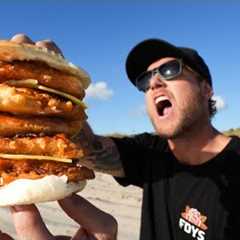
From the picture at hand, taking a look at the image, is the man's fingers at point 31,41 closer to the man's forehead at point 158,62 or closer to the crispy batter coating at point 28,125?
the crispy batter coating at point 28,125

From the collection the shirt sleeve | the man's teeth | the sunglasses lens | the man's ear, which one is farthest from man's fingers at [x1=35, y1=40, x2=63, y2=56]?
the man's ear

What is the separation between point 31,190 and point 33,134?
223 mm

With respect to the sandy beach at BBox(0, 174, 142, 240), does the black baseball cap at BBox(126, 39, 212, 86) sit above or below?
above

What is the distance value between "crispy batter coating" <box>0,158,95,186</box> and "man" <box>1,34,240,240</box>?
81.3 inches

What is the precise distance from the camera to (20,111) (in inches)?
87.2

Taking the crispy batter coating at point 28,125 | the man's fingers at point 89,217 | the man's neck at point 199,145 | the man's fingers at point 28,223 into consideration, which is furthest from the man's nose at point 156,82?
the man's fingers at point 28,223

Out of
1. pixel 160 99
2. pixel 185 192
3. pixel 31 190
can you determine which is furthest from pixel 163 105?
pixel 31 190

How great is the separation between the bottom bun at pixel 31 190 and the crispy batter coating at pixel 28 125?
0.19 meters

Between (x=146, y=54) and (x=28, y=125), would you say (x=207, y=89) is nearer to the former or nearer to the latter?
(x=146, y=54)

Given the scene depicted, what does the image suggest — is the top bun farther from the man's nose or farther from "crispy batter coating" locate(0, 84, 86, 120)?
the man's nose

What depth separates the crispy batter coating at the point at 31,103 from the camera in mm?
2180

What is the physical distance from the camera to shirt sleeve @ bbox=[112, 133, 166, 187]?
5.03 meters

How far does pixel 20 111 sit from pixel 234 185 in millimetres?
2694

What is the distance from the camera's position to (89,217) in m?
2.51
